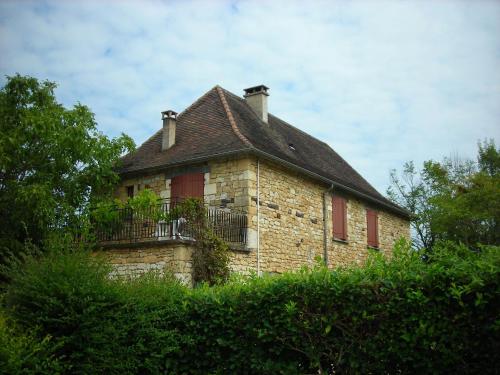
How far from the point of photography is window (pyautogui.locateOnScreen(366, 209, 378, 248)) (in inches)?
774

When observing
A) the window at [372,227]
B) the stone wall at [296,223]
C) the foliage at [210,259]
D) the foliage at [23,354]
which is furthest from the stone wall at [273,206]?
the foliage at [23,354]

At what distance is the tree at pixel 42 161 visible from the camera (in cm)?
1407

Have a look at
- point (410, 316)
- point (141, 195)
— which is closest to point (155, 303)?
point (410, 316)

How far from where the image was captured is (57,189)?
15.1 m

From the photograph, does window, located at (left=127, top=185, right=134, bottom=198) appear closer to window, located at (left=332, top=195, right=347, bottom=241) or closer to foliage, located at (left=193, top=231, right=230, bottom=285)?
foliage, located at (left=193, top=231, right=230, bottom=285)

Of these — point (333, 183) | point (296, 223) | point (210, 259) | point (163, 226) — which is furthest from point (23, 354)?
point (333, 183)

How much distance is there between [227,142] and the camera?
15.2 m

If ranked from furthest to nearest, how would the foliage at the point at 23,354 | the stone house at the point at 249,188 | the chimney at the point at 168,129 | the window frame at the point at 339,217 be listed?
the window frame at the point at 339,217 → the chimney at the point at 168,129 → the stone house at the point at 249,188 → the foliage at the point at 23,354

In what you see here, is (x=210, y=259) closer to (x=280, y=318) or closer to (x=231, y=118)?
(x=231, y=118)

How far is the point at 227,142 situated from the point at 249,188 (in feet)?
5.46

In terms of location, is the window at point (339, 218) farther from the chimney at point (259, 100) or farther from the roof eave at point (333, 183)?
the chimney at point (259, 100)

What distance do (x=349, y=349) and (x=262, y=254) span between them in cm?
807

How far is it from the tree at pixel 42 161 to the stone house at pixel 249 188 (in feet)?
5.16

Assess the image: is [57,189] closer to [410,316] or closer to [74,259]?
[74,259]
